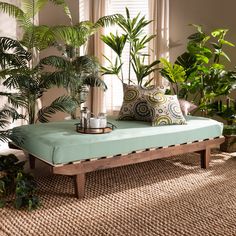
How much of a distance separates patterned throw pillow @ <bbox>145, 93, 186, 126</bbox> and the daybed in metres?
0.10

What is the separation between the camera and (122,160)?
289cm

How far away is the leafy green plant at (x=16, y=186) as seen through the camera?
2547 mm

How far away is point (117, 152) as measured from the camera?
9.30ft

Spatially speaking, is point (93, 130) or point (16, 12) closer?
point (93, 130)

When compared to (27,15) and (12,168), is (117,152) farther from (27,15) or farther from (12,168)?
(27,15)

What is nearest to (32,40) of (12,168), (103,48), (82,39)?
(82,39)

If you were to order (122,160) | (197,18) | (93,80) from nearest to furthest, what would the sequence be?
(122,160) < (93,80) < (197,18)

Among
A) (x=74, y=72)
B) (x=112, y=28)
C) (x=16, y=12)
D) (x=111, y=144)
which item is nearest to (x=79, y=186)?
(x=111, y=144)

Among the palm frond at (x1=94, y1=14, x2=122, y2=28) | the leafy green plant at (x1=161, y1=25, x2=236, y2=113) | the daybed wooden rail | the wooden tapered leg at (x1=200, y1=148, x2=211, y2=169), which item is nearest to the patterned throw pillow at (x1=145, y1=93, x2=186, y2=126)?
the daybed wooden rail

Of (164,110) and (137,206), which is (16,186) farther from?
(164,110)

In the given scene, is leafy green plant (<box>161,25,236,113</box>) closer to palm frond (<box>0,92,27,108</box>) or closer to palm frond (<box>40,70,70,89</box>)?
palm frond (<box>40,70,70,89</box>)

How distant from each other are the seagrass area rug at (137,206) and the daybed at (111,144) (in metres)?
0.22

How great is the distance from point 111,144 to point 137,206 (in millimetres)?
523

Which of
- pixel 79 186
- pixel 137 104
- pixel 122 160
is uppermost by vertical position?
pixel 137 104
